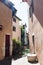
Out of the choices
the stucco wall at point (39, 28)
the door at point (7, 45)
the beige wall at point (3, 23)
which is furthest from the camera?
the door at point (7, 45)

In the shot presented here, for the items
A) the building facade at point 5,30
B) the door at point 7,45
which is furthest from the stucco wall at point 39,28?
the door at point 7,45

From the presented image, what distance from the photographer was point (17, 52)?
18656mm

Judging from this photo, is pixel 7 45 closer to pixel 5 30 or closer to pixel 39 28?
pixel 5 30

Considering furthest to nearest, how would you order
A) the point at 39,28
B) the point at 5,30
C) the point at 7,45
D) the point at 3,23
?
the point at 7,45 → the point at 5,30 → the point at 3,23 → the point at 39,28

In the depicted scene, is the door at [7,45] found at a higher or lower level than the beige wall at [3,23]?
lower

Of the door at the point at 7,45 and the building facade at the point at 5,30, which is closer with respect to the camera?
the building facade at the point at 5,30

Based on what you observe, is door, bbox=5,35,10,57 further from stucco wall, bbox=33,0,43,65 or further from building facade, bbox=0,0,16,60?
stucco wall, bbox=33,0,43,65

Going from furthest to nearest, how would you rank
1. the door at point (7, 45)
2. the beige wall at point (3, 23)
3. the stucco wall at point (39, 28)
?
the door at point (7, 45), the beige wall at point (3, 23), the stucco wall at point (39, 28)

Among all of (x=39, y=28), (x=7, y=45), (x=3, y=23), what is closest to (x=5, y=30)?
(x=3, y=23)

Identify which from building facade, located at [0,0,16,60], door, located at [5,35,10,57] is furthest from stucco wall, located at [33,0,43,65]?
door, located at [5,35,10,57]

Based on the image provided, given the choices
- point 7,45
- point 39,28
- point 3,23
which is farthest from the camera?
point 7,45

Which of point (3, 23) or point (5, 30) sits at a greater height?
point (3, 23)

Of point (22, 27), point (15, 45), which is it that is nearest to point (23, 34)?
point (22, 27)

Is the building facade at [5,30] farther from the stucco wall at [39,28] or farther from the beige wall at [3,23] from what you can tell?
the stucco wall at [39,28]
